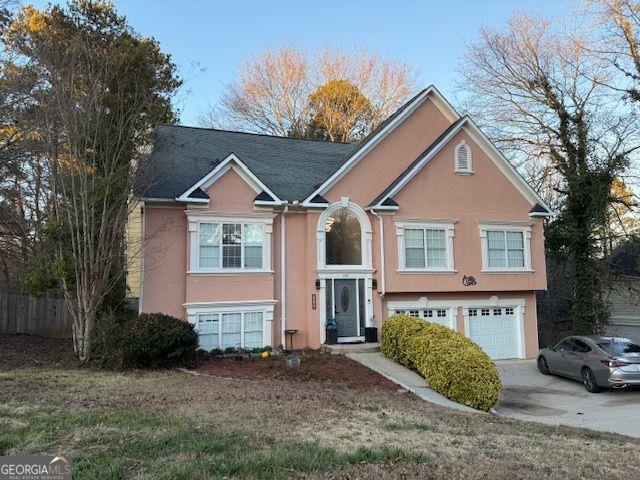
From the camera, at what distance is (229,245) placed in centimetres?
1599

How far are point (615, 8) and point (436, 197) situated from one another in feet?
45.8

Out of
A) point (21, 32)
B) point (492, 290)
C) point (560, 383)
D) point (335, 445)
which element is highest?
point (21, 32)

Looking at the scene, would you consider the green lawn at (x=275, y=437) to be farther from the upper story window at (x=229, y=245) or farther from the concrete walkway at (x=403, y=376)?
the upper story window at (x=229, y=245)

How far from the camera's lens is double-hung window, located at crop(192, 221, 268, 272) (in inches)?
618

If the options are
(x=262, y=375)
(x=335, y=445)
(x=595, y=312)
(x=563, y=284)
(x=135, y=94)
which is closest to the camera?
(x=335, y=445)

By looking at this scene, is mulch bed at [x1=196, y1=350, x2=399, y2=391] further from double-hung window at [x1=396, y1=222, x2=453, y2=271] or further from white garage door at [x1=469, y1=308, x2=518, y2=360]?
white garage door at [x1=469, y1=308, x2=518, y2=360]

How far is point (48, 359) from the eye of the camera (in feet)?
44.2

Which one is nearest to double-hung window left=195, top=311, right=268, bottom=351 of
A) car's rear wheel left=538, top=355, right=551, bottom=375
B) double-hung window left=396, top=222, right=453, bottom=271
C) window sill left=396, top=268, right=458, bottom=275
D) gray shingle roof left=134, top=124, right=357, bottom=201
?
gray shingle roof left=134, top=124, right=357, bottom=201

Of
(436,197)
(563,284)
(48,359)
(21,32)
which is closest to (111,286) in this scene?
(48,359)

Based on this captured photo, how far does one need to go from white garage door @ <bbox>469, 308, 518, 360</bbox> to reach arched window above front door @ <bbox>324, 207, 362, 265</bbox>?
16.5 feet

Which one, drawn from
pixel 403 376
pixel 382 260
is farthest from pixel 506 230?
pixel 403 376

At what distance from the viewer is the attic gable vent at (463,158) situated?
18406 mm

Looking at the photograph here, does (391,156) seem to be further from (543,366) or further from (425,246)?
(543,366)

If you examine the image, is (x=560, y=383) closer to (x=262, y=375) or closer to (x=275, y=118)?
(x=262, y=375)
